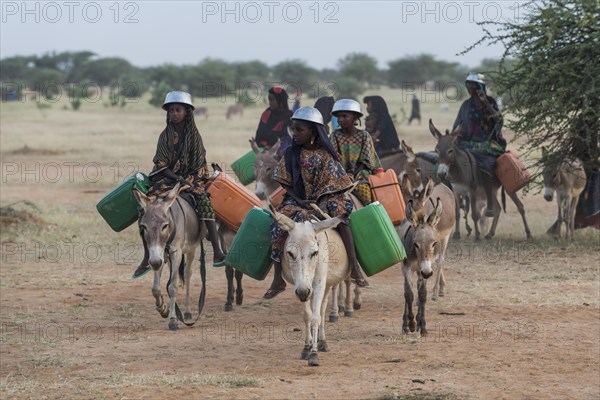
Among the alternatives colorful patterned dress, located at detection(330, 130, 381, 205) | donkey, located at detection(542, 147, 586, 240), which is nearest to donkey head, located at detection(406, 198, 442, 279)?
colorful patterned dress, located at detection(330, 130, 381, 205)

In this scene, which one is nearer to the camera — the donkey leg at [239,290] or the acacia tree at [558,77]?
the donkey leg at [239,290]

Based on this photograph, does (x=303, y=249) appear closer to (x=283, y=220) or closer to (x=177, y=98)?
(x=283, y=220)

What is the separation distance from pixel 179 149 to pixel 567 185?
8214mm

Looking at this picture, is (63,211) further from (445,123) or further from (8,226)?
(445,123)

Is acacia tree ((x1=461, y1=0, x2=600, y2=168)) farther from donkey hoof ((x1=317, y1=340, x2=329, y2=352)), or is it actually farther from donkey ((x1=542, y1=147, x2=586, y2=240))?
donkey hoof ((x1=317, y1=340, x2=329, y2=352))

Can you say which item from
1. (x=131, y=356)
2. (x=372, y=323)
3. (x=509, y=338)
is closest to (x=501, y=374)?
(x=509, y=338)

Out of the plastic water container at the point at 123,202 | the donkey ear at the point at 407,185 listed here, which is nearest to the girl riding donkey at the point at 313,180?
the donkey ear at the point at 407,185

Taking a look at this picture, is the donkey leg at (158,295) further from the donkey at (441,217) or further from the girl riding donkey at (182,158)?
the donkey at (441,217)

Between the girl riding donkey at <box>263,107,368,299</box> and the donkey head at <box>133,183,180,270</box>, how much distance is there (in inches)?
51.2

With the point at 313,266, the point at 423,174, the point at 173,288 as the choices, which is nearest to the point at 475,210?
the point at 423,174

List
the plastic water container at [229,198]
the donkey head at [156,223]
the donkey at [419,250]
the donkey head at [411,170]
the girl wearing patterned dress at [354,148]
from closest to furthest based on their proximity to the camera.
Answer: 1. the donkey at [419,250]
2. the donkey head at [156,223]
3. the girl wearing patterned dress at [354,148]
4. the plastic water container at [229,198]
5. the donkey head at [411,170]

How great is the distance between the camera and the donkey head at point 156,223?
32.4ft

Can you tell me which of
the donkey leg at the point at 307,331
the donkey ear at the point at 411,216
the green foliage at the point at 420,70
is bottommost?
the donkey leg at the point at 307,331

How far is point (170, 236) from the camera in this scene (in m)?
10.4
